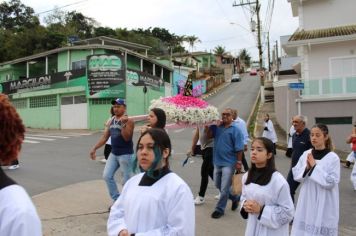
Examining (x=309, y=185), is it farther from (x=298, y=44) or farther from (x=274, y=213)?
(x=298, y=44)

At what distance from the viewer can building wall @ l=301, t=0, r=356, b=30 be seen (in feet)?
75.1

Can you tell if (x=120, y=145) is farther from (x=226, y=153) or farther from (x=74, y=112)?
(x=74, y=112)

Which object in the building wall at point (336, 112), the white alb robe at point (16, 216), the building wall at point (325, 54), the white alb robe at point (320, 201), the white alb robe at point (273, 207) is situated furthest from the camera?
the building wall at point (325, 54)

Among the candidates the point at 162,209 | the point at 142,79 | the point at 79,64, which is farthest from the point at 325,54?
the point at 162,209

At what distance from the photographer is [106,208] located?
7629 millimetres

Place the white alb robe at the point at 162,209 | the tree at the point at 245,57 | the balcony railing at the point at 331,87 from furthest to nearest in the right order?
1. the tree at the point at 245,57
2. the balcony railing at the point at 331,87
3. the white alb robe at the point at 162,209

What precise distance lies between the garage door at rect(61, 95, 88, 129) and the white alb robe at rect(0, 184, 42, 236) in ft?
97.9

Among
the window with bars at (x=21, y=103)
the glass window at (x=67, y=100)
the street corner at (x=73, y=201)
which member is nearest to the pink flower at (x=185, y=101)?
the street corner at (x=73, y=201)

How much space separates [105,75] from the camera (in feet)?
100

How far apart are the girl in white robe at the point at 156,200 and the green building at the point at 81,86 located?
2795 centimetres

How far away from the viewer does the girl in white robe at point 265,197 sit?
3.90 meters

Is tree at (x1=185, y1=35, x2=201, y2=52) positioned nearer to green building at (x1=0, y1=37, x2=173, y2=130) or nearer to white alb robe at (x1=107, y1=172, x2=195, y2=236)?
green building at (x1=0, y1=37, x2=173, y2=130)

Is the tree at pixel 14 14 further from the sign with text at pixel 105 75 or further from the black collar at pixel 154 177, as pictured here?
the black collar at pixel 154 177

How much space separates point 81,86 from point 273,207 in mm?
28650
